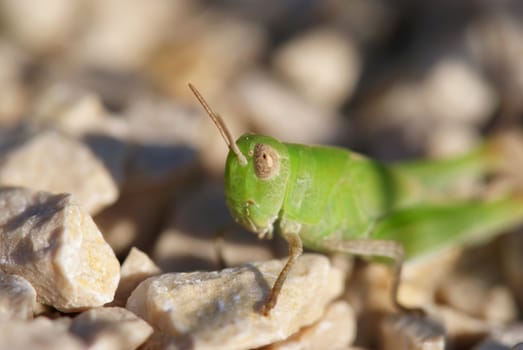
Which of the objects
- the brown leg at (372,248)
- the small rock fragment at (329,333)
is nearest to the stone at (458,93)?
the brown leg at (372,248)

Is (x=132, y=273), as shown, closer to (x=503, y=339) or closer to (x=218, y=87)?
(x=503, y=339)

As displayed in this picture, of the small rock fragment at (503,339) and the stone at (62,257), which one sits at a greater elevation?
the stone at (62,257)

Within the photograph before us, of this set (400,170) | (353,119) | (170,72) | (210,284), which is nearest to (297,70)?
(353,119)

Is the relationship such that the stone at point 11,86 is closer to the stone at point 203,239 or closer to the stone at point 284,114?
the stone at point 203,239

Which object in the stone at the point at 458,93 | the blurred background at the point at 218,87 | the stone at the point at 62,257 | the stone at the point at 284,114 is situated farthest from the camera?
the stone at the point at 458,93

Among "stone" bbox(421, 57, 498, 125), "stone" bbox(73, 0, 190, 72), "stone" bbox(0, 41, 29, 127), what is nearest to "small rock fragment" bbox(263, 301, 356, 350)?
"stone" bbox(421, 57, 498, 125)

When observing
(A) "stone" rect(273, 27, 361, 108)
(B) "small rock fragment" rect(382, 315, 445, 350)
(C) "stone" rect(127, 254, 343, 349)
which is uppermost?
(A) "stone" rect(273, 27, 361, 108)

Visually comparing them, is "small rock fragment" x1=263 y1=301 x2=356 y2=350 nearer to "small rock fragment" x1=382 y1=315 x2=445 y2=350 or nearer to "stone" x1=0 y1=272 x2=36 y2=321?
"small rock fragment" x1=382 y1=315 x2=445 y2=350

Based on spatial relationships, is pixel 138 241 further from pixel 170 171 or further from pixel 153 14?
pixel 153 14
